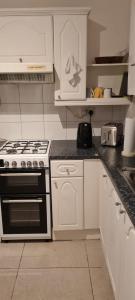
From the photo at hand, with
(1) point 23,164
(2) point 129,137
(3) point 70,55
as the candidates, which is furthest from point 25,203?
(3) point 70,55

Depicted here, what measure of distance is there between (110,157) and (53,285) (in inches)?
42.1

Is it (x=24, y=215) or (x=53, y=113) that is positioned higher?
(x=53, y=113)

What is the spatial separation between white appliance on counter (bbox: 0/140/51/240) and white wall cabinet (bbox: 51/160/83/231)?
65 mm

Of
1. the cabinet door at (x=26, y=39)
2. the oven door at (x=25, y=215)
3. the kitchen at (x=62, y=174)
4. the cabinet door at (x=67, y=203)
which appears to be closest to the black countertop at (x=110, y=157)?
the kitchen at (x=62, y=174)

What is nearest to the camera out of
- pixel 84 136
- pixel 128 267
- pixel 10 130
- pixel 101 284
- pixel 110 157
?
pixel 128 267

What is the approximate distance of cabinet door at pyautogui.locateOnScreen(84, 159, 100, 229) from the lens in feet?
7.10

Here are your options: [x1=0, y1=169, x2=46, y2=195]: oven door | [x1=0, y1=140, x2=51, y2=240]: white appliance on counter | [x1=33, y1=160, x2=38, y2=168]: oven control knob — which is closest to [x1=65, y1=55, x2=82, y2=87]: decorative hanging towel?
[x1=0, y1=140, x2=51, y2=240]: white appliance on counter

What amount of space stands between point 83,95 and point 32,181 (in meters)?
0.92

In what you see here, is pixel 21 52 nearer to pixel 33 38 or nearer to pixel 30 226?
pixel 33 38

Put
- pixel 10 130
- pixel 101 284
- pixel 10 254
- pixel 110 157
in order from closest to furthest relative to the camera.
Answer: pixel 101 284, pixel 110 157, pixel 10 254, pixel 10 130

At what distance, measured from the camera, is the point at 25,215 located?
2.28 meters

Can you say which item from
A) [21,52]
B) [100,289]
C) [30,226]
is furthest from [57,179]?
[21,52]

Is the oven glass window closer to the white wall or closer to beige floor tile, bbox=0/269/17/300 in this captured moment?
beige floor tile, bbox=0/269/17/300

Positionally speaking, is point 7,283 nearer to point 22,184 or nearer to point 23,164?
point 22,184
